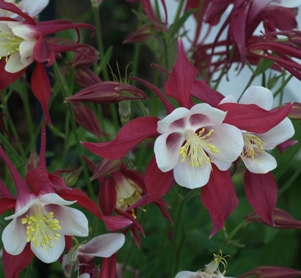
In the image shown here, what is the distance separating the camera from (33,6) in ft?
2.27

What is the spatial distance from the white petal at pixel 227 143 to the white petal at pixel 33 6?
11.1 inches

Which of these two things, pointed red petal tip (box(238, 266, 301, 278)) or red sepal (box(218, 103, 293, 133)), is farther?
pointed red petal tip (box(238, 266, 301, 278))

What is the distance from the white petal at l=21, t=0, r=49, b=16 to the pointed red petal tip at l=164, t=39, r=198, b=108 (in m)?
0.23

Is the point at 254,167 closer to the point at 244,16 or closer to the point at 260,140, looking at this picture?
the point at 260,140

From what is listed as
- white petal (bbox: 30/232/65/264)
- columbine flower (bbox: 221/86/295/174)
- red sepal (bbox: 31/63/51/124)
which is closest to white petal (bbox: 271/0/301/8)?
columbine flower (bbox: 221/86/295/174)

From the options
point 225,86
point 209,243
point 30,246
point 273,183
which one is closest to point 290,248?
point 209,243

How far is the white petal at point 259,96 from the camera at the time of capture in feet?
1.83

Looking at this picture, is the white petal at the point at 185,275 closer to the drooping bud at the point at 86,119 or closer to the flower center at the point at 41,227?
the flower center at the point at 41,227

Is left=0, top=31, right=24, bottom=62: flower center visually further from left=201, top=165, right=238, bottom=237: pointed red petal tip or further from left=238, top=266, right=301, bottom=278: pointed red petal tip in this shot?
left=238, top=266, right=301, bottom=278: pointed red petal tip

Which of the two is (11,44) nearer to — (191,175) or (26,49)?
(26,49)

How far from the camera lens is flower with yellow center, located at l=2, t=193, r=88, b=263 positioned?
538mm

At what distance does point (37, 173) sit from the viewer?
0.52 m

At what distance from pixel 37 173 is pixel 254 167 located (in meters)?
0.23

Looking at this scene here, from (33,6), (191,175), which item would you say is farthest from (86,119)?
(191,175)
